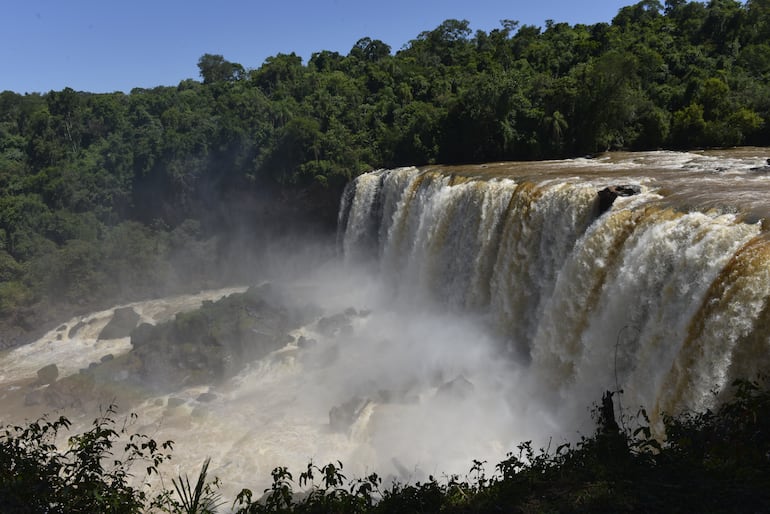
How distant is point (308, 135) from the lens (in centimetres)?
2902

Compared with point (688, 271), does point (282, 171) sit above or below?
above

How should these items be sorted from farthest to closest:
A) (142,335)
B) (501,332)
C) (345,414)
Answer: (142,335) → (501,332) → (345,414)

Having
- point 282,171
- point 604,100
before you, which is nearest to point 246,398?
point 282,171

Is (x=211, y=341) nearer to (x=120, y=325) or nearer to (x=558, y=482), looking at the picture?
(x=120, y=325)

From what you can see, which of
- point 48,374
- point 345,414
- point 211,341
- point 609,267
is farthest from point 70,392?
point 609,267

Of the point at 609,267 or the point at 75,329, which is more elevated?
the point at 609,267

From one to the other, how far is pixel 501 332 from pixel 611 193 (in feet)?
16.5

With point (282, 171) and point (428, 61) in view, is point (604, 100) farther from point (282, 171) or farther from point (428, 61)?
point (428, 61)

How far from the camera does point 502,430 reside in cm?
1209

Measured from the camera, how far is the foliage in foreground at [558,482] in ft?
14.9

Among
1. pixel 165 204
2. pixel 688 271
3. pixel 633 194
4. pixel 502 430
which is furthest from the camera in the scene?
pixel 165 204

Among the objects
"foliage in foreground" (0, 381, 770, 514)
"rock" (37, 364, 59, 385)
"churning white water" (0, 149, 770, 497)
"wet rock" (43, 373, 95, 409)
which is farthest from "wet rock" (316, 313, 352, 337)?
"foliage in foreground" (0, 381, 770, 514)

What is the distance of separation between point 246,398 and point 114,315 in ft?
33.9

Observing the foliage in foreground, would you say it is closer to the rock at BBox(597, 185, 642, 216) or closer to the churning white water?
the churning white water
